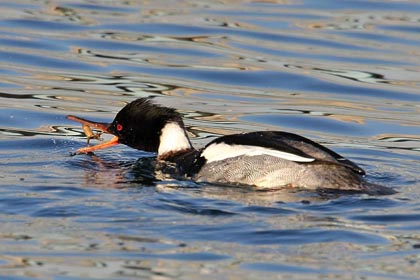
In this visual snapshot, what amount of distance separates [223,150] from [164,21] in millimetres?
7432

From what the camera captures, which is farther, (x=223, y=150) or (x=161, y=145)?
(x=161, y=145)

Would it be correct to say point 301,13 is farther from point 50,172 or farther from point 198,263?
point 198,263

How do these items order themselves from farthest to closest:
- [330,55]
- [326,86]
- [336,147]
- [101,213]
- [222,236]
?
[330,55] < [326,86] < [336,147] < [101,213] < [222,236]

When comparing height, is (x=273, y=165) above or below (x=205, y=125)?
above

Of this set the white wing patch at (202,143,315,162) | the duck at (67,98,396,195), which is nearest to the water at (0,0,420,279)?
the duck at (67,98,396,195)

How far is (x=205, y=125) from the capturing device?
12.0 meters

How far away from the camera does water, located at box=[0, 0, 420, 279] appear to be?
7.04 m

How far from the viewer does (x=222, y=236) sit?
7398 millimetres

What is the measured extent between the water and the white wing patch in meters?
0.35

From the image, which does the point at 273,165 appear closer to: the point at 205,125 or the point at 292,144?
the point at 292,144

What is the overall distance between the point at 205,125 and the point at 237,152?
111 inches

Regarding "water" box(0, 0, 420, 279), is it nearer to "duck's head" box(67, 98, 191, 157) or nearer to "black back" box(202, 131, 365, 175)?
"duck's head" box(67, 98, 191, 157)

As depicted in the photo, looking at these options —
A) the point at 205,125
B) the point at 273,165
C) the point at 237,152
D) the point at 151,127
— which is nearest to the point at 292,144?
the point at 273,165

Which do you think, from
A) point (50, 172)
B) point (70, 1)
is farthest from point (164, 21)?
point (50, 172)
